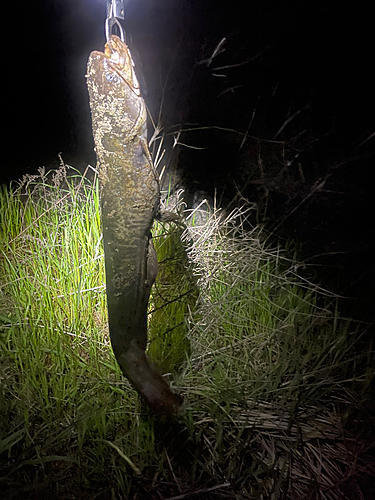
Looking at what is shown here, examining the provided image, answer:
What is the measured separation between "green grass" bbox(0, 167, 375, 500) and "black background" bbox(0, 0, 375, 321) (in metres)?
0.35

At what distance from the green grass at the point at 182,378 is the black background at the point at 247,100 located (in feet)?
1.16

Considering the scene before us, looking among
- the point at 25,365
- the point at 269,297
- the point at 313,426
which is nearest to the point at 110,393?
the point at 25,365

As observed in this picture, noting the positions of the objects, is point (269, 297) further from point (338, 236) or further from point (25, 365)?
point (25, 365)

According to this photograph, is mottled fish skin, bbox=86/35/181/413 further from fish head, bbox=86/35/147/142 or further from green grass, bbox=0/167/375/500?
green grass, bbox=0/167/375/500

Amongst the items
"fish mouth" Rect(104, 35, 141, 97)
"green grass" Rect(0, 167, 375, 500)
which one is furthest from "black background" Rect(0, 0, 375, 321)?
"fish mouth" Rect(104, 35, 141, 97)

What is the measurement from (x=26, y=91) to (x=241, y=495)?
1854 mm

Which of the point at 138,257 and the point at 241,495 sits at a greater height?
the point at 138,257

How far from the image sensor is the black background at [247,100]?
1635 millimetres

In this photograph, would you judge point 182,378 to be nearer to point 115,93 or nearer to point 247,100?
point 115,93

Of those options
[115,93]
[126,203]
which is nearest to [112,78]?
[115,93]

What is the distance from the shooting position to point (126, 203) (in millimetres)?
923

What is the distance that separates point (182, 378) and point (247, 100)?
141 cm

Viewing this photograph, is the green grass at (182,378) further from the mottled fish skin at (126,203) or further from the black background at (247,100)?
the black background at (247,100)

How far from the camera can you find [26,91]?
1.70 m
